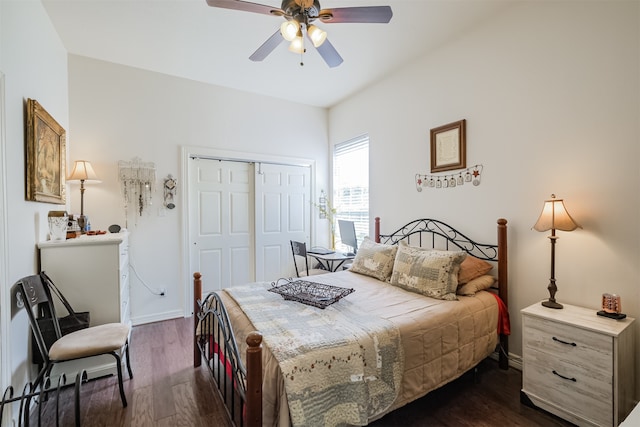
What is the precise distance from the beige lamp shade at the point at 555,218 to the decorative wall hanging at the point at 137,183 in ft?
12.7

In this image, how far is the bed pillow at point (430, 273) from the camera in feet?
7.32

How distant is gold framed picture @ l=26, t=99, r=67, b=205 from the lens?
6.47ft

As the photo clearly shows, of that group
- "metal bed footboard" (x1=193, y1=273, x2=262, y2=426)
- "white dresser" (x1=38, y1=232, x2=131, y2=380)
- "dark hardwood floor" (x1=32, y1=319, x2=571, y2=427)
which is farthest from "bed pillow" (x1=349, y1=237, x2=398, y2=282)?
"white dresser" (x1=38, y1=232, x2=131, y2=380)

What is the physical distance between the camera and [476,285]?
7.59ft

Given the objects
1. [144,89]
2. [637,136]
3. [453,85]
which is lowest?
[637,136]

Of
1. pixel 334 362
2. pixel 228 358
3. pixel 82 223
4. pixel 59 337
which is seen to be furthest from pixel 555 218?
pixel 82 223

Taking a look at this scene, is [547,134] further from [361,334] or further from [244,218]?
[244,218]

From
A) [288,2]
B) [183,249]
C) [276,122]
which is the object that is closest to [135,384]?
[183,249]

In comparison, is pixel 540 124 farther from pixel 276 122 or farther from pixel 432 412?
pixel 276 122

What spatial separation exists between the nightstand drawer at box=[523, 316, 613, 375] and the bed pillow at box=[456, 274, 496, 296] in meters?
0.39

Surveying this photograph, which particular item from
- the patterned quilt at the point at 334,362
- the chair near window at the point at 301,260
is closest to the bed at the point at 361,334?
the patterned quilt at the point at 334,362

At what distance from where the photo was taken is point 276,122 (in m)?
4.27

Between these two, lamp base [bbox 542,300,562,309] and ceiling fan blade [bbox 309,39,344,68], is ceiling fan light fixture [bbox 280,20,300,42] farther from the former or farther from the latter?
lamp base [bbox 542,300,562,309]

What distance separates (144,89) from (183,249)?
197cm
